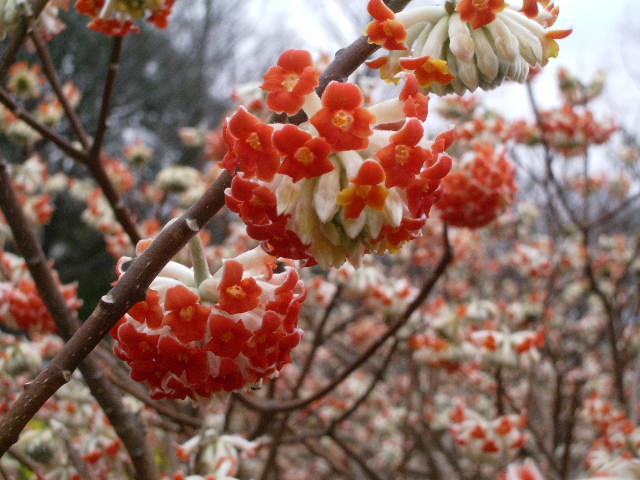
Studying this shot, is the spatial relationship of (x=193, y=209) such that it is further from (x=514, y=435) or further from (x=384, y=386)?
(x=384, y=386)

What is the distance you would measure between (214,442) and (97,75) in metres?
13.4

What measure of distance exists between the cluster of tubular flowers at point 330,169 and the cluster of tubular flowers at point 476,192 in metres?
1.52

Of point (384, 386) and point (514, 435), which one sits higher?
point (384, 386)

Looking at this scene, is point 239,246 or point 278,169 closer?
point 278,169

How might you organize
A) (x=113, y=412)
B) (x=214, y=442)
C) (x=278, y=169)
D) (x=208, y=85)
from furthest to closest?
(x=208, y=85), (x=214, y=442), (x=113, y=412), (x=278, y=169)

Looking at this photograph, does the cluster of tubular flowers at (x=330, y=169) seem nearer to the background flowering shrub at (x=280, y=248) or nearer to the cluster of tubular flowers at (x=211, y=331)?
the background flowering shrub at (x=280, y=248)

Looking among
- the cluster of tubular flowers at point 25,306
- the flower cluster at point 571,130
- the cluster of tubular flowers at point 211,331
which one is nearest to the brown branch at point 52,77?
the cluster of tubular flowers at point 25,306

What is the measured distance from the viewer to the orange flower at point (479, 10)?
2.71 feet

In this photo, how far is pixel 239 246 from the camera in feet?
13.9

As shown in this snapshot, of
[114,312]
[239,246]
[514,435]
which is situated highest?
[239,246]

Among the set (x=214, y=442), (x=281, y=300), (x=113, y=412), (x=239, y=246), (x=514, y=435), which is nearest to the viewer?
(x=281, y=300)

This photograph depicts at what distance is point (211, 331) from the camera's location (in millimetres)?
838

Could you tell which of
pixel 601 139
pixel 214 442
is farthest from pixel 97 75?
pixel 214 442

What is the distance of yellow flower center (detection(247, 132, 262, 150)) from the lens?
0.68 meters
